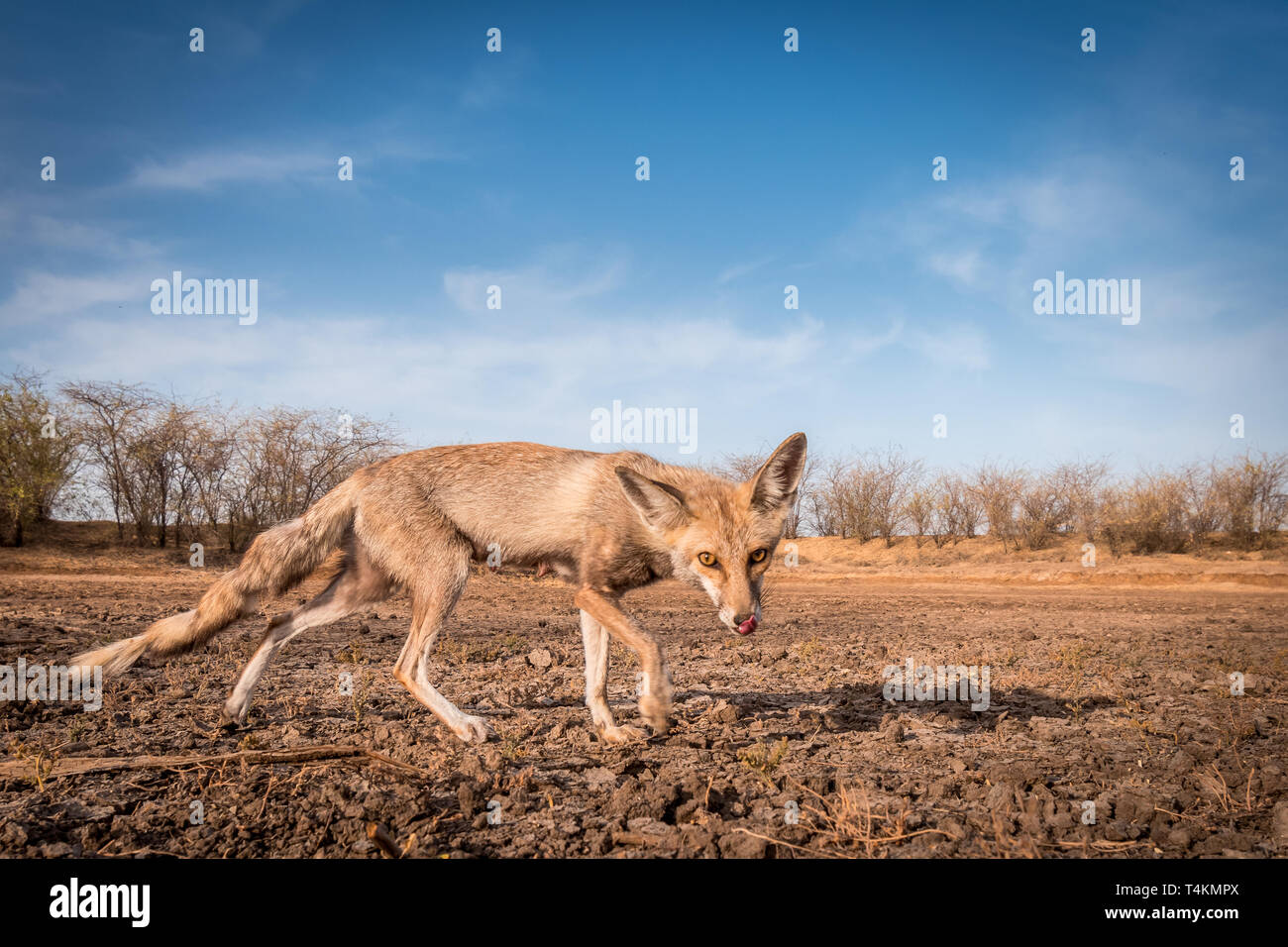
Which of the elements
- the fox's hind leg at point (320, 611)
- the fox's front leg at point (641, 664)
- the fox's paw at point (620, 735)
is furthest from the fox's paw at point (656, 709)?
the fox's hind leg at point (320, 611)

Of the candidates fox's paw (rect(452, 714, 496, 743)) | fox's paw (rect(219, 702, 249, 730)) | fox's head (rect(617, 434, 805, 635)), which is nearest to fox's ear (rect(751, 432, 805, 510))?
fox's head (rect(617, 434, 805, 635))

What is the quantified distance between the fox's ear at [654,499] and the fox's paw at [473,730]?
1806mm

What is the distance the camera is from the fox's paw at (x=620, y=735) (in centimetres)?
530

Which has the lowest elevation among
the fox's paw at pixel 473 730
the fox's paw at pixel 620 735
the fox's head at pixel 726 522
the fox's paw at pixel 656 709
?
the fox's paw at pixel 620 735

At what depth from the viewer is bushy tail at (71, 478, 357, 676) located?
525 cm

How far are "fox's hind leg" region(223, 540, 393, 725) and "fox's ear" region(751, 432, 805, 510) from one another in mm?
2819

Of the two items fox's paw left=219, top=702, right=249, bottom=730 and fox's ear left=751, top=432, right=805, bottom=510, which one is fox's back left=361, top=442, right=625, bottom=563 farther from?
fox's paw left=219, top=702, right=249, bottom=730

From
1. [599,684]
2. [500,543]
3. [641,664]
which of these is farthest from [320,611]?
[641,664]

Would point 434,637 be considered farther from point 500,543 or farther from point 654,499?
point 654,499

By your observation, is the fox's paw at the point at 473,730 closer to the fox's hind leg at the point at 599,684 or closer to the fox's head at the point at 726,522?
the fox's hind leg at the point at 599,684

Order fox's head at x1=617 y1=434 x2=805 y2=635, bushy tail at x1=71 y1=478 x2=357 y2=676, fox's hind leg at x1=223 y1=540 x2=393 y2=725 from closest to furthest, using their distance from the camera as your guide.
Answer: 1. fox's head at x1=617 y1=434 x2=805 y2=635
2. bushy tail at x1=71 y1=478 x2=357 y2=676
3. fox's hind leg at x1=223 y1=540 x2=393 y2=725

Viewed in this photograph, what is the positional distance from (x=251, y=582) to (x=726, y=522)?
11.1ft
